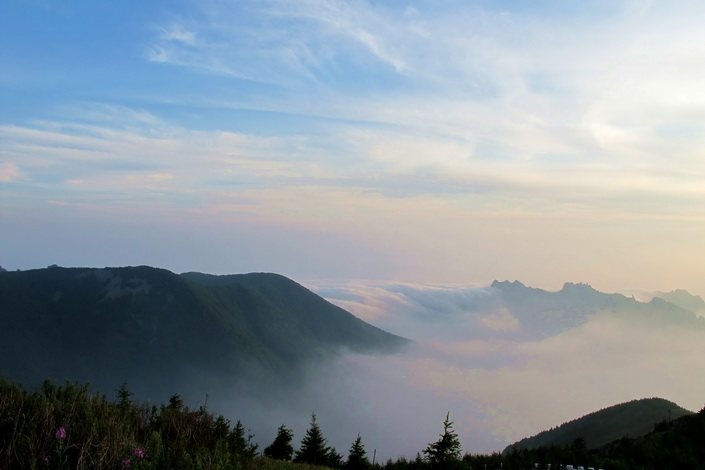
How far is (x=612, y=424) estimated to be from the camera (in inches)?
2790

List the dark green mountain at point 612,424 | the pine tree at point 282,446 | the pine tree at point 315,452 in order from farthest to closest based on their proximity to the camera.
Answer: the dark green mountain at point 612,424, the pine tree at point 282,446, the pine tree at point 315,452

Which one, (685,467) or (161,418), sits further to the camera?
(685,467)

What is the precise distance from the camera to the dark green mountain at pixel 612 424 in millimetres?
64688

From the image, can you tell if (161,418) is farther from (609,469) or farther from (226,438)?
(609,469)

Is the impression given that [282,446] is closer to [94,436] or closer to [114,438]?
[114,438]

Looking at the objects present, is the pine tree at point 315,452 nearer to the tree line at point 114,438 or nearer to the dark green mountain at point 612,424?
the tree line at point 114,438

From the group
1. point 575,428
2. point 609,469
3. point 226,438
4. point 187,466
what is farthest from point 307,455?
point 575,428

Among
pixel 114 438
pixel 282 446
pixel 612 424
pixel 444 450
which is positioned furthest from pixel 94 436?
pixel 612 424

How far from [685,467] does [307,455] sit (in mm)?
29448

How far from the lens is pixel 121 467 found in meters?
8.27

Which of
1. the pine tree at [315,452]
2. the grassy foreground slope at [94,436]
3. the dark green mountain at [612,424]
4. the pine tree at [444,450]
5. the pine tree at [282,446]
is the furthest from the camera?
the dark green mountain at [612,424]

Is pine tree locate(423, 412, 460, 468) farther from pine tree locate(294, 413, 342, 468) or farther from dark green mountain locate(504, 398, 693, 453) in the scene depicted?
dark green mountain locate(504, 398, 693, 453)

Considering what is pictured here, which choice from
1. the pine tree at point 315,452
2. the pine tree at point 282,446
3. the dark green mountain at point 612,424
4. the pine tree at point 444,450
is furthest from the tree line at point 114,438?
the dark green mountain at point 612,424

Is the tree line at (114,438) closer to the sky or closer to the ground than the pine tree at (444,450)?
closer to the sky
